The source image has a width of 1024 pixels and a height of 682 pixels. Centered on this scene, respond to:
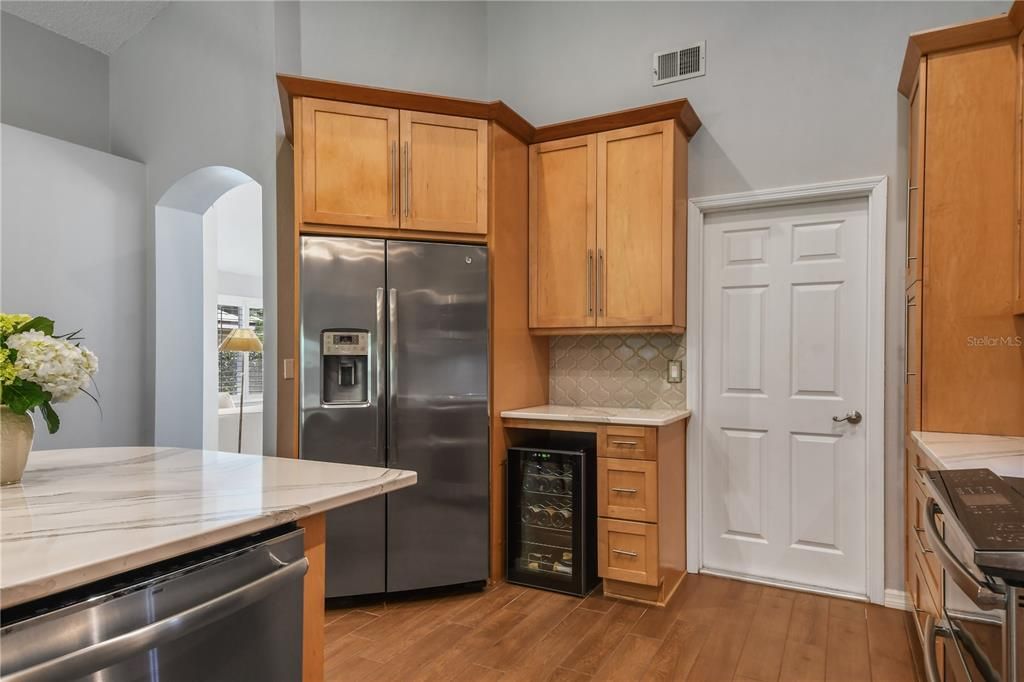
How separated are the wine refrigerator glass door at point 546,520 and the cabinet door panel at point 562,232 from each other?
Result: 2.65 feet

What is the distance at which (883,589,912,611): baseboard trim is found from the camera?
9.71ft

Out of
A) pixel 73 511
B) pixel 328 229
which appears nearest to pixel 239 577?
pixel 73 511

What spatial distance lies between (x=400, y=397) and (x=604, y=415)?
1041 mm

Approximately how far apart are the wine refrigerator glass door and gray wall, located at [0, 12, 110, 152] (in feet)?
12.7

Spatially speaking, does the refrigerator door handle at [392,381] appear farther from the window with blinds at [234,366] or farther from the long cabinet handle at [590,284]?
the window with blinds at [234,366]

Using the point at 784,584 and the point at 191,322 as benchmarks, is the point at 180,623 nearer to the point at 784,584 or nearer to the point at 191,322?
the point at 784,584

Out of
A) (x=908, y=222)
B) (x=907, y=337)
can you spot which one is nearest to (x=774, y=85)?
(x=908, y=222)

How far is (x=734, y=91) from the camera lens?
3.41 metres

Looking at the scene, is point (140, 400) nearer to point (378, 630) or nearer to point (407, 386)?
point (407, 386)

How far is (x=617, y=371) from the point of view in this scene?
372cm

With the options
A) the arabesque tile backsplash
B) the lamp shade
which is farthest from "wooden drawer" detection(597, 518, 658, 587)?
the lamp shade

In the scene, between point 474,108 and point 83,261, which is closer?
point 474,108

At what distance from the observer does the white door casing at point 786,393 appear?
10.3ft

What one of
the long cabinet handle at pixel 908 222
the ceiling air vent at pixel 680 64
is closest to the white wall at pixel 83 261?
the ceiling air vent at pixel 680 64
